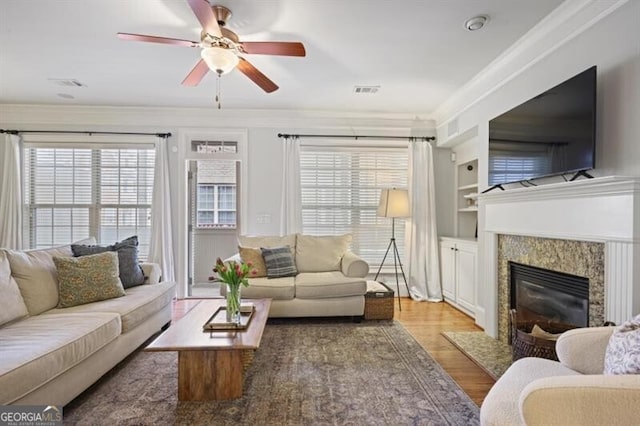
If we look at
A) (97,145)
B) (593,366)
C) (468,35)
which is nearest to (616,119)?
(468,35)

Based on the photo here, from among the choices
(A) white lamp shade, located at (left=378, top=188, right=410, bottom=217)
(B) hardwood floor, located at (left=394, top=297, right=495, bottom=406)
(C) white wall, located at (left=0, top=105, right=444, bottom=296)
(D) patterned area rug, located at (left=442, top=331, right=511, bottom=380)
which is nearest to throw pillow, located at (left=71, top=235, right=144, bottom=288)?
(C) white wall, located at (left=0, top=105, right=444, bottom=296)

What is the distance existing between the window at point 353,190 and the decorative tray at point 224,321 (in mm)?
2388

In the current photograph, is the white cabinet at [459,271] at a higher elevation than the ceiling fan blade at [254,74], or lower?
lower

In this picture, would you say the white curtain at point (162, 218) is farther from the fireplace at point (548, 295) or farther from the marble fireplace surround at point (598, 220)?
the fireplace at point (548, 295)

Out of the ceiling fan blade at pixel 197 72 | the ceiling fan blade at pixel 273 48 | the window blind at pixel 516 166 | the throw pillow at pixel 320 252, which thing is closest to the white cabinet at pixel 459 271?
the window blind at pixel 516 166

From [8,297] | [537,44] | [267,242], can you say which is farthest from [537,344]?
[8,297]

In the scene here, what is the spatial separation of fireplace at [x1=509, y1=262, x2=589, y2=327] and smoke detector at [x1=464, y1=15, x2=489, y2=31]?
1.99 m

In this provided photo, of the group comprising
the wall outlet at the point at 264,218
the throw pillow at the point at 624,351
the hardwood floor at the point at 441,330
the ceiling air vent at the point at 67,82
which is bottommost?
the hardwood floor at the point at 441,330

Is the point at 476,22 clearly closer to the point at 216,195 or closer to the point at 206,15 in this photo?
the point at 206,15

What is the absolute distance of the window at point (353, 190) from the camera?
16.8 feet

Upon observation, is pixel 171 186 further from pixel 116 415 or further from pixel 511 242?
pixel 511 242

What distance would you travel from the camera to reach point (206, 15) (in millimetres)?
2109

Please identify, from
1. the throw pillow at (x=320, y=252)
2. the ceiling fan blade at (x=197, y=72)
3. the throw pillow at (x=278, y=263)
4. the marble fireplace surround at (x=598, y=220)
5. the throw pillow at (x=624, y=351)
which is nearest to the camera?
the throw pillow at (x=624, y=351)

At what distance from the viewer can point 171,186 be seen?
489 centimetres
